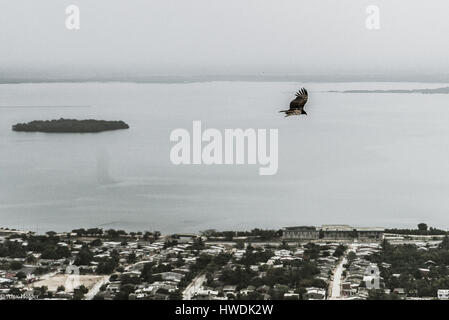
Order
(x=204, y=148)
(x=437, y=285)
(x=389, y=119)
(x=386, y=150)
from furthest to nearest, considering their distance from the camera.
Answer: (x=389, y=119), (x=386, y=150), (x=204, y=148), (x=437, y=285)

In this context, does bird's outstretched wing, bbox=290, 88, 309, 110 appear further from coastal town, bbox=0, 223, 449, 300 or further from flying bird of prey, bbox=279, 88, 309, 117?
coastal town, bbox=0, 223, 449, 300

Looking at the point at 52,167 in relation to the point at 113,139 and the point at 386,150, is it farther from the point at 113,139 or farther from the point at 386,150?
the point at 386,150

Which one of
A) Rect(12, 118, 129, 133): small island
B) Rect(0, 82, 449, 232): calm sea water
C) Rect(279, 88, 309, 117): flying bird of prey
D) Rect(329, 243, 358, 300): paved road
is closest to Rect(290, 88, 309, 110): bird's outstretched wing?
Rect(279, 88, 309, 117): flying bird of prey

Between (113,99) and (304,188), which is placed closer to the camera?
(304,188)

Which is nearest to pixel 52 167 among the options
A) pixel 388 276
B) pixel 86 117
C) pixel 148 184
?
pixel 86 117

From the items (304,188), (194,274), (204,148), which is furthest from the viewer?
(304,188)

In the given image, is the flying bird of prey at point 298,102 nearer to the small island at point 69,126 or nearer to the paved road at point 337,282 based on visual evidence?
the paved road at point 337,282
